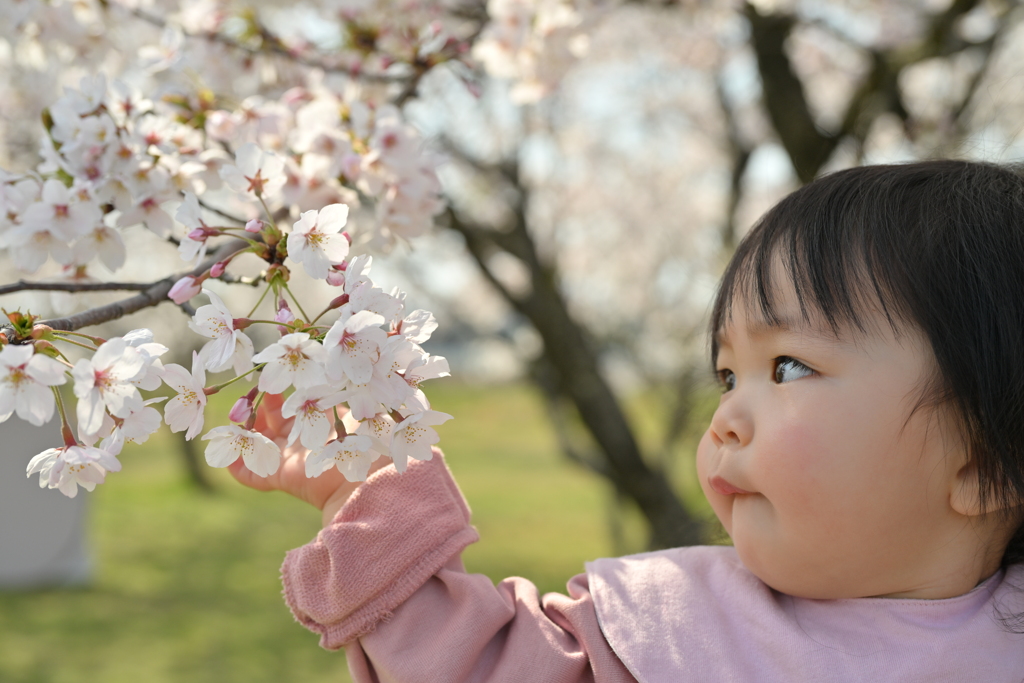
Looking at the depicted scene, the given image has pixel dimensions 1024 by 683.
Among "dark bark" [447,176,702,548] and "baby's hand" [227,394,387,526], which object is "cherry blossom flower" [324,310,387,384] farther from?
"dark bark" [447,176,702,548]

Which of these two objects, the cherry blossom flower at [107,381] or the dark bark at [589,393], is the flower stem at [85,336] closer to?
the cherry blossom flower at [107,381]

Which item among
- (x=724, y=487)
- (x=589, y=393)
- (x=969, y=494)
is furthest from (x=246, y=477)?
(x=589, y=393)

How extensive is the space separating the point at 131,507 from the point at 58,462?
9.90 metres

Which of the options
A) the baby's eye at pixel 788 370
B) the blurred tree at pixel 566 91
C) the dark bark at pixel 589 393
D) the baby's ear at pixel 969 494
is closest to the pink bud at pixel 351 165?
the blurred tree at pixel 566 91

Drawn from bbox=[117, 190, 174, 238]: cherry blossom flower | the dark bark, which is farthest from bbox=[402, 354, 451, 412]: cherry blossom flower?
the dark bark

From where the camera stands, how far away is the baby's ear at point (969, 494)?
0.85 m

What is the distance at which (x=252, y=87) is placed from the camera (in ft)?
6.13

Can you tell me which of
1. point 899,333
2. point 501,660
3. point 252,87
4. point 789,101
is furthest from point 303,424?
point 789,101

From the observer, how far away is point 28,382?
2.15ft

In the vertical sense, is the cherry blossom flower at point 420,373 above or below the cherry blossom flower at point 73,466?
above

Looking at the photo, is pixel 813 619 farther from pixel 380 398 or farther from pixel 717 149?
pixel 717 149

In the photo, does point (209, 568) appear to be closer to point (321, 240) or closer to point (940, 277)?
point (321, 240)

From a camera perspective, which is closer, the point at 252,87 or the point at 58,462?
the point at 58,462

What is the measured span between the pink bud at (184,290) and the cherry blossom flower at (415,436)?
0.28 m
